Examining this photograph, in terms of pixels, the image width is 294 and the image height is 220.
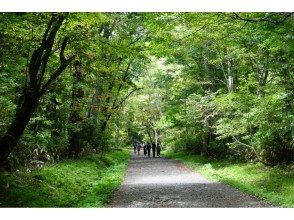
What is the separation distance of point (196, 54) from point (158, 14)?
12.1 metres

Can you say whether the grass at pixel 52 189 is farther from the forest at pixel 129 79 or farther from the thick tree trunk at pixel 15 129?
the thick tree trunk at pixel 15 129

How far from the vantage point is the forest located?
1145 cm

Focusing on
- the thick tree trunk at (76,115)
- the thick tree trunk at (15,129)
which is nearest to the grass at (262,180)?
the thick tree trunk at (76,115)

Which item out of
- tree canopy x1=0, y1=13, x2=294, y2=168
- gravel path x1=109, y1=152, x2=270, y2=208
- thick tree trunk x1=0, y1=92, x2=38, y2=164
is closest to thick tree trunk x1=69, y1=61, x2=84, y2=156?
tree canopy x1=0, y1=13, x2=294, y2=168

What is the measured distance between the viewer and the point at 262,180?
15914 millimetres

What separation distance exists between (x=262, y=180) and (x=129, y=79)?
1857 centimetres

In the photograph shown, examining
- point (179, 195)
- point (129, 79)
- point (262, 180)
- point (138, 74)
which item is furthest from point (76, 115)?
point (138, 74)

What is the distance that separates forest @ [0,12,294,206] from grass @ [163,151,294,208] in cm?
33

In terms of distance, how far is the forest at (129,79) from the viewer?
1145cm

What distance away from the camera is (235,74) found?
81.9 ft

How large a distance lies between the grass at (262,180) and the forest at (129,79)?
1.10 ft
